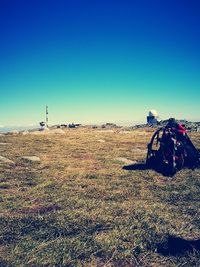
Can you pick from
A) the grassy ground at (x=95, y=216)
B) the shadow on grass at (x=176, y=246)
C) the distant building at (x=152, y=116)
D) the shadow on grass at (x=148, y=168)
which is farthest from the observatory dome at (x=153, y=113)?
the shadow on grass at (x=176, y=246)

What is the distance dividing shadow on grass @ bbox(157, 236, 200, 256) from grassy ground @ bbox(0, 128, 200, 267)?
0.35 ft

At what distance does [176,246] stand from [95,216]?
2.54m

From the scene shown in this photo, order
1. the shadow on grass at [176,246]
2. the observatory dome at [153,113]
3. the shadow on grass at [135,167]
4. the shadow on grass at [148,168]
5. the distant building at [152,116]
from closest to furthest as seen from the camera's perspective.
→ the shadow on grass at [176,246] < the shadow on grass at [148,168] < the shadow on grass at [135,167] < the distant building at [152,116] < the observatory dome at [153,113]

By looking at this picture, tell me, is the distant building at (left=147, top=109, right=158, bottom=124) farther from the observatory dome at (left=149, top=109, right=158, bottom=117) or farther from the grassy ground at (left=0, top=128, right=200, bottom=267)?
the grassy ground at (left=0, top=128, right=200, bottom=267)

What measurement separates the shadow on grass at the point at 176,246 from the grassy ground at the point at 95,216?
11cm

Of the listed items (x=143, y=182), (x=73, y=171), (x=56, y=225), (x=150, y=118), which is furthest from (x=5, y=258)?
(x=150, y=118)

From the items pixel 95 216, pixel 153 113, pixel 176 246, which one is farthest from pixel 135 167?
pixel 153 113

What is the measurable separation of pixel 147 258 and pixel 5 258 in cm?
288

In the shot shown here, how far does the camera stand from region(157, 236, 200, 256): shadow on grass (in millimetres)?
5730

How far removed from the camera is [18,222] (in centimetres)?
738

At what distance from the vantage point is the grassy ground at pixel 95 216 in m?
5.60

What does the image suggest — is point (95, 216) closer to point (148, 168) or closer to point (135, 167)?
point (148, 168)

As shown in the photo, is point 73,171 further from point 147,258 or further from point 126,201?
point 147,258

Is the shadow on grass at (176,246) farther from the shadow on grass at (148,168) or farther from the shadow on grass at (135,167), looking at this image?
the shadow on grass at (135,167)
